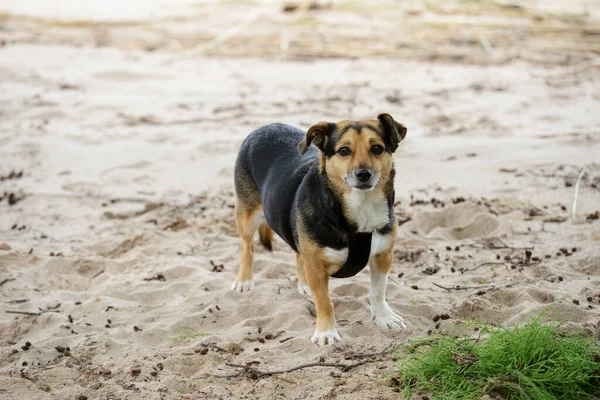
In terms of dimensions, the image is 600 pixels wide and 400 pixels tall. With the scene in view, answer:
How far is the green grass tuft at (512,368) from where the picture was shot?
12.7 ft

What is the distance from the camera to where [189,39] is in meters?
15.6

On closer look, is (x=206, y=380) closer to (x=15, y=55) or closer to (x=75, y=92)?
(x=75, y=92)

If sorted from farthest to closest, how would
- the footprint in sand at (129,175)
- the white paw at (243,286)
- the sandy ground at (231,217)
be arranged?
the footprint in sand at (129,175) → the white paw at (243,286) → the sandy ground at (231,217)

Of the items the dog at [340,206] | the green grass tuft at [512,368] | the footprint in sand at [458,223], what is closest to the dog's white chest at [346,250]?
the dog at [340,206]

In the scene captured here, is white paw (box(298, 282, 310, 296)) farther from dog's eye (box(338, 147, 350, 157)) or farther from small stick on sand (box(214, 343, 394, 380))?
dog's eye (box(338, 147, 350, 157))

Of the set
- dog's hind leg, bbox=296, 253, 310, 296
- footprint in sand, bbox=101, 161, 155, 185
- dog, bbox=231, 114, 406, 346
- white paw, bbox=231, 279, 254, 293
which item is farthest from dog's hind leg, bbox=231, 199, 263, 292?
footprint in sand, bbox=101, 161, 155, 185

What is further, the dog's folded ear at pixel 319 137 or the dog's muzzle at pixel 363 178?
the dog's folded ear at pixel 319 137

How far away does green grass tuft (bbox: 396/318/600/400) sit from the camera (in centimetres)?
386

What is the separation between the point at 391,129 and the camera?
4.90 m

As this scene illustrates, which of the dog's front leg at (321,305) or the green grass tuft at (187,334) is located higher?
the dog's front leg at (321,305)

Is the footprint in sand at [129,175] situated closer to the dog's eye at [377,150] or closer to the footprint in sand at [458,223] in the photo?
the footprint in sand at [458,223]

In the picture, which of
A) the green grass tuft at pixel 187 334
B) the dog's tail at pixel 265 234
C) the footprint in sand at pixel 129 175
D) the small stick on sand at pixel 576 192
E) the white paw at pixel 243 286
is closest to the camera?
the green grass tuft at pixel 187 334

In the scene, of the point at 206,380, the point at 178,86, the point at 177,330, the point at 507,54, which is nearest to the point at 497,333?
the point at 206,380

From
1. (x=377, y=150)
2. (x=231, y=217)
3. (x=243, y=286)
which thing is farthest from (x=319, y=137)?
(x=231, y=217)
